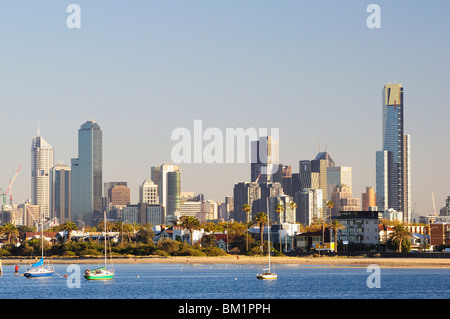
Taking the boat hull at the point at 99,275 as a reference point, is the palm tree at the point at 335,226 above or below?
above

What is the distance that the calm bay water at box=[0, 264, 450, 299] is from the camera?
90.7 metres

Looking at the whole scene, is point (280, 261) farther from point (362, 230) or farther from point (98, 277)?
point (98, 277)

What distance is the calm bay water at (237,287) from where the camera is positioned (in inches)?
3570

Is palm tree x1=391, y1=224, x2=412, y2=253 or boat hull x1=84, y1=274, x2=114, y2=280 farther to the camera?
palm tree x1=391, y1=224, x2=412, y2=253

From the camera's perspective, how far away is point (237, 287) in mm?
104000

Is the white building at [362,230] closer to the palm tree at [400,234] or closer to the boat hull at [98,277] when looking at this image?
the palm tree at [400,234]

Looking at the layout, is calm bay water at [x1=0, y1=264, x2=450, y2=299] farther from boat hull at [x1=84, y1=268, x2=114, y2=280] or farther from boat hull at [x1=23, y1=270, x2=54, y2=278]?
boat hull at [x1=23, y1=270, x2=54, y2=278]

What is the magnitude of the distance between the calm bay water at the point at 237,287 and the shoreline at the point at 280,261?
26.6 metres

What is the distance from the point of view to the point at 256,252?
190 meters

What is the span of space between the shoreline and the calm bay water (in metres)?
26.6

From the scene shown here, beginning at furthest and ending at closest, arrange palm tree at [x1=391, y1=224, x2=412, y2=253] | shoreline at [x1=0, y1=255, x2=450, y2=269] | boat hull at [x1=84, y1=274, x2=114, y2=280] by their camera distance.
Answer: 1. palm tree at [x1=391, y1=224, x2=412, y2=253]
2. shoreline at [x1=0, y1=255, x2=450, y2=269]
3. boat hull at [x1=84, y1=274, x2=114, y2=280]

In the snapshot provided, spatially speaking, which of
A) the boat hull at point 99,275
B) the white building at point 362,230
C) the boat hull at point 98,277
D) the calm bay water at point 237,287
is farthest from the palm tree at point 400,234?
the boat hull at point 98,277

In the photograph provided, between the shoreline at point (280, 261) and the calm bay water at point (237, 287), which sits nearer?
the calm bay water at point (237, 287)

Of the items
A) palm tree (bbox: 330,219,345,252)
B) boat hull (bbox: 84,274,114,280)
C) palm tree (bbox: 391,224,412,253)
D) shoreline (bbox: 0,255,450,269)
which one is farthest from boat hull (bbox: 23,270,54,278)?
palm tree (bbox: 391,224,412,253)
